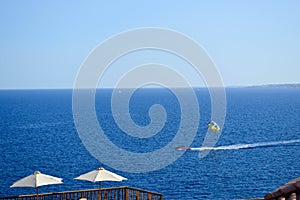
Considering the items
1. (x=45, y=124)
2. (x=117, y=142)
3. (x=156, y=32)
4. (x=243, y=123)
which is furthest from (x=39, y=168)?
(x=243, y=123)

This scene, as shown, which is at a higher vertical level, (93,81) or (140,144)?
(93,81)

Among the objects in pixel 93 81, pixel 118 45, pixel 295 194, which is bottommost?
pixel 295 194

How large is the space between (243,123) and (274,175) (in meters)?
50.1

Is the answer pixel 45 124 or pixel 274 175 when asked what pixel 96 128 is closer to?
pixel 45 124

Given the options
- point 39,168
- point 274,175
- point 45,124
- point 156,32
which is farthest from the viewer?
point 45,124

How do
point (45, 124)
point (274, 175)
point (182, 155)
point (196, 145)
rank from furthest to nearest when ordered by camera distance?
point (45, 124)
point (196, 145)
point (182, 155)
point (274, 175)

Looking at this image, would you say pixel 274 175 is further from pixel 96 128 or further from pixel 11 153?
pixel 96 128

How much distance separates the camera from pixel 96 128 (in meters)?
77.1

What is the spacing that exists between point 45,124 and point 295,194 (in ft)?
275

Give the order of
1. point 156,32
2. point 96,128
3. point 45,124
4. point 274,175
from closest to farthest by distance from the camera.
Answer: point 156,32 < point 274,175 < point 96,128 < point 45,124

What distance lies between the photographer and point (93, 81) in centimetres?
1784

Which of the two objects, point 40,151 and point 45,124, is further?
point 45,124

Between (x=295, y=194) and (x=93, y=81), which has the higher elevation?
(x=93, y=81)

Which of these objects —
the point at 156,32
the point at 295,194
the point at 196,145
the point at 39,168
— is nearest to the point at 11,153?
the point at 39,168
